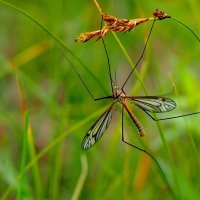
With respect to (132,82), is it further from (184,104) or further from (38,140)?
(184,104)

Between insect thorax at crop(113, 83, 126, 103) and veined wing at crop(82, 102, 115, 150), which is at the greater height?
insect thorax at crop(113, 83, 126, 103)

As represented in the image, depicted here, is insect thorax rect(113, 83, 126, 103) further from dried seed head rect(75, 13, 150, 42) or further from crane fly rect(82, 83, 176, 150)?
dried seed head rect(75, 13, 150, 42)

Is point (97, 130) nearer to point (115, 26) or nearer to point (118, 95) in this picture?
point (118, 95)

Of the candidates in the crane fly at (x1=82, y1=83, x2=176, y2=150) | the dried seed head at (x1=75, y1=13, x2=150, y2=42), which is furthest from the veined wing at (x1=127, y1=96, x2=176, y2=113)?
the dried seed head at (x1=75, y1=13, x2=150, y2=42)

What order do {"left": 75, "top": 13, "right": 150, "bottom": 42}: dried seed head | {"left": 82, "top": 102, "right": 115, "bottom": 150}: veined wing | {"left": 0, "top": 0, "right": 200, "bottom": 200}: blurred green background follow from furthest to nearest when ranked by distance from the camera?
{"left": 0, "top": 0, "right": 200, "bottom": 200}: blurred green background
{"left": 82, "top": 102, "right": 115, "bottom": 150}: veined wing
{"left": 75, "top": 13, "right": 150, "bottom": 42}: dried seed head

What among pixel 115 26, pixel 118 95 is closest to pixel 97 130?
pixel 118 95

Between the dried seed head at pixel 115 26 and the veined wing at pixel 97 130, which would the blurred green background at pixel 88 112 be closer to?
the veined wing at pixel 97 130
